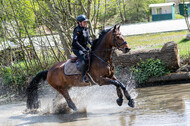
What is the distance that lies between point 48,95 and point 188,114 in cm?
724

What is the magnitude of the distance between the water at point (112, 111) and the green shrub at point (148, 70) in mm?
642

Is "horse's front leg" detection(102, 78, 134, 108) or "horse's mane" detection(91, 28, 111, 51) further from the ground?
"horse's mane" detection(91, 28, 111, 51)

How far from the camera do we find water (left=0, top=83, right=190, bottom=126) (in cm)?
709

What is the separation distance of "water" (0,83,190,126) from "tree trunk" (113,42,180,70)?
40.8 inches

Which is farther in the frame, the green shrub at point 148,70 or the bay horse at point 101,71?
the green shrub at point 148,70

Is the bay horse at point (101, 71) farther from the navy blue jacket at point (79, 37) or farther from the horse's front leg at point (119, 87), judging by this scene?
the navy blue jacket at point (79, 37)

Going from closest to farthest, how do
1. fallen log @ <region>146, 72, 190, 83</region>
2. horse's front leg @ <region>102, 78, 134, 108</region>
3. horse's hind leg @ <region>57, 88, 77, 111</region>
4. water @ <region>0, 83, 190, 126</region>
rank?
water @ <region>0, 83, 190, 126</region>
horse's front leg @ <region>102, 78, 134, 108</region>
horse's hind leg @ <region>57, 88, 77, 111</region>
fallen log @ <region>146, 72, 190, 83</region>

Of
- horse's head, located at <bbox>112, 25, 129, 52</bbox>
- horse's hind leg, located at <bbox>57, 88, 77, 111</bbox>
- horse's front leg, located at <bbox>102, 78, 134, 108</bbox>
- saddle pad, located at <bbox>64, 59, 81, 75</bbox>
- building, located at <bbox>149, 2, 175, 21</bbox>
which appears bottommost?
building, located at <bbox>149, 2, 175, 21</bbox>

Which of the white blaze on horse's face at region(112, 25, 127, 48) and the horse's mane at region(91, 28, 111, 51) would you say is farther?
the horse's mane at region(91, 28, 111, 51)

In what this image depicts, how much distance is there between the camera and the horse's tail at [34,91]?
1000cm

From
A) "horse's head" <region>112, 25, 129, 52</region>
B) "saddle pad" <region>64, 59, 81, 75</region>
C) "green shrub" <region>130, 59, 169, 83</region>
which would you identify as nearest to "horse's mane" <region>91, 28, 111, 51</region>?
"horse's head" <region>112, 25, 129, 52</region>

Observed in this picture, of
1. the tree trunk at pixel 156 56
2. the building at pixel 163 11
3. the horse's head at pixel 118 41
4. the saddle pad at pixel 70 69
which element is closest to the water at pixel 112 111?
the tree trunk at pixel 156 56

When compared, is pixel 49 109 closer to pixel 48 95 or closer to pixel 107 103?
pixel 107 103

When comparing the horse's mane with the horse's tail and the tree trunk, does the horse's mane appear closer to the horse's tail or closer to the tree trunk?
the horse's tail
